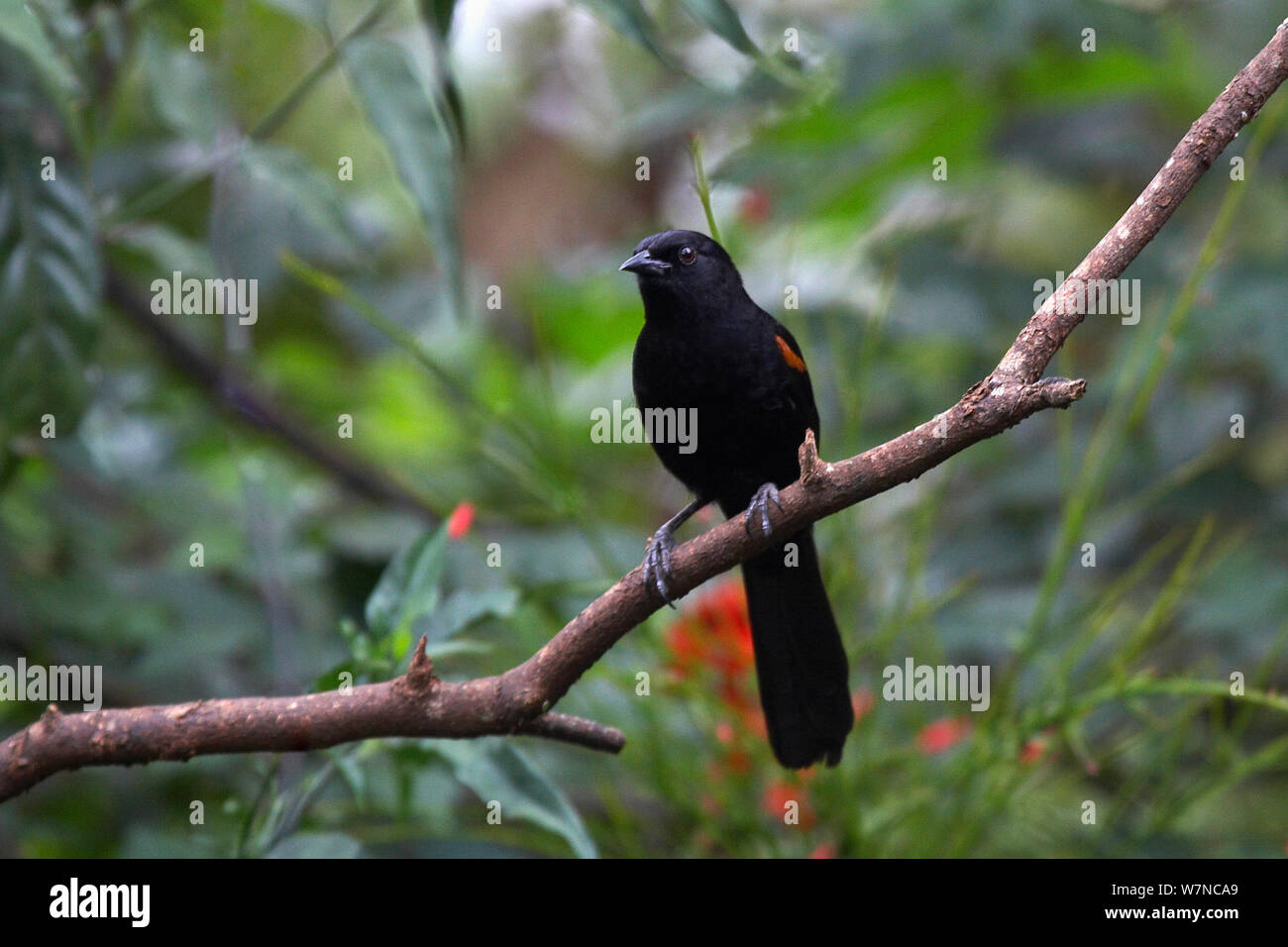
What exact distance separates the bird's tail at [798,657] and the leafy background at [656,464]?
0.15m

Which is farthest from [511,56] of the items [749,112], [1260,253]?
[1260,253]

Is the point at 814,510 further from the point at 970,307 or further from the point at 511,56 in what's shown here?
the point at 511,56

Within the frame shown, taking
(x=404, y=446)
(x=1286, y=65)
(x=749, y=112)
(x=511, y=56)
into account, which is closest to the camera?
(x=1286, y=65)

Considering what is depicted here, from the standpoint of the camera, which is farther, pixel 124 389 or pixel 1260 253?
pixel 124 389

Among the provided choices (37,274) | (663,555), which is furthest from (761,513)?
(37,274)

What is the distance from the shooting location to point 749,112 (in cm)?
431

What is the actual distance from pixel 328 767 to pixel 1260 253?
292cm

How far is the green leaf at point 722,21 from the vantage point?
7.10 feet

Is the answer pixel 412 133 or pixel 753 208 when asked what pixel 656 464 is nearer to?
pixel 753 208

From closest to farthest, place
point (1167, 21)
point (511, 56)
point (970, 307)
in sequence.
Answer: point (970, 307)
point (1167, 21)
point (511, 56)

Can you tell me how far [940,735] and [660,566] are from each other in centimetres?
113

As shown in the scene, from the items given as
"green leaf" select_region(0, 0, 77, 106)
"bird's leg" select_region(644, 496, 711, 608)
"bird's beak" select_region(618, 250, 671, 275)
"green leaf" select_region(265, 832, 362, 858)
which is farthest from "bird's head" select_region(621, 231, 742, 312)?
"green leaf" select_region(265, 832, 362, 858)

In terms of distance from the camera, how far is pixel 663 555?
2258mm

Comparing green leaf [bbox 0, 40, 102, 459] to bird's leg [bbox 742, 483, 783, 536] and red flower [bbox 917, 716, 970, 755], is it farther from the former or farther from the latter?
red flower [bbox 917, 716, 970, 755]
